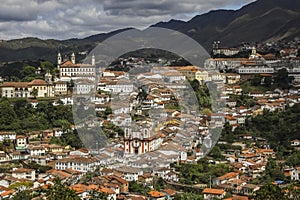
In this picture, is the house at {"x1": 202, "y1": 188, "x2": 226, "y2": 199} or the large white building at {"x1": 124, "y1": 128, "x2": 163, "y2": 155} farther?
the large white building at {"x1": 124, "y1": 128, "x2": 163, "y2": 155}

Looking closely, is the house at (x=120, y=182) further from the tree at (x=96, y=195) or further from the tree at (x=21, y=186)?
the tree at (x=21, y=186)

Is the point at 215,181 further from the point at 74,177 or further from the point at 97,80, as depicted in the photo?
the point at 97,80

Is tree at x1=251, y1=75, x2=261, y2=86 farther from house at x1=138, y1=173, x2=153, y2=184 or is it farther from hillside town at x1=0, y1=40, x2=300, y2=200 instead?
house at x1=138, y1=173, x2=153, y2=184

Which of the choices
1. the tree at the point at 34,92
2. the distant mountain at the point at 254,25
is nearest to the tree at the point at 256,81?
the tree at the point at 34,92

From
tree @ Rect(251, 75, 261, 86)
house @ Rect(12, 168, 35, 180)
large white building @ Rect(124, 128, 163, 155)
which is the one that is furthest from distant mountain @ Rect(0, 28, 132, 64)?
house @ Rect(12, 168, 35, 180)

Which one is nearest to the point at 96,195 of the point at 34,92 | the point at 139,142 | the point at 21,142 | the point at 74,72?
the point at 139,142

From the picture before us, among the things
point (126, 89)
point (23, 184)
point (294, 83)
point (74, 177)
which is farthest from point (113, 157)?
point (294, 83)

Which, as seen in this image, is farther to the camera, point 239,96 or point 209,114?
point 239,96

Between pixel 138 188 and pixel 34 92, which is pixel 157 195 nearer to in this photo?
pixel 138 188
